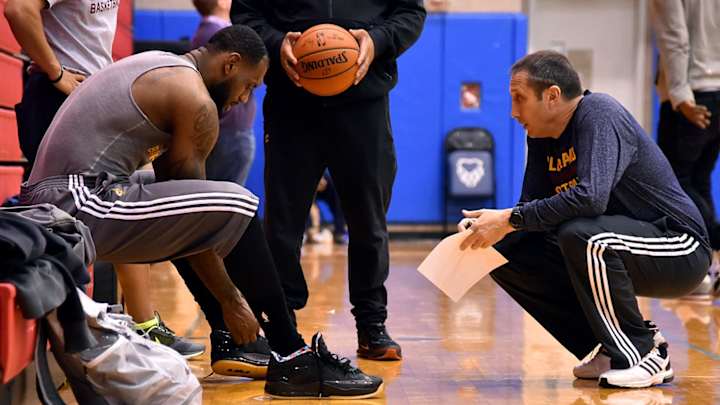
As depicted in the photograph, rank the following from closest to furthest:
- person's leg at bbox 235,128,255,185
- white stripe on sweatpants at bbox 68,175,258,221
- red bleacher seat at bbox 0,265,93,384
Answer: red bleacher seat at bbox 0,265,93,384 → white stripe on sweatpants at bbox 68,175,258,221 → person's leg at bbox 235,128,255,185

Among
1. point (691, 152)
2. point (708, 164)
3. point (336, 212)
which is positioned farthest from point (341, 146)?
point (336, 212)

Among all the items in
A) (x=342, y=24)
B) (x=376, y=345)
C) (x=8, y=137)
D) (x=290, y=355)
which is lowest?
(x=376, y=345)


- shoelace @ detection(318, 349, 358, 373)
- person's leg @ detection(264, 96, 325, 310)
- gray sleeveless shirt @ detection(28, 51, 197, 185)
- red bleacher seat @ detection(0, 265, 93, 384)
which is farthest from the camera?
person's leg @ detection(264, 96, 325, 310)

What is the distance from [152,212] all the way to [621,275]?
1.36 meters

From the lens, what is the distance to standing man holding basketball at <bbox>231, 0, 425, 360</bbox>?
3.32 m

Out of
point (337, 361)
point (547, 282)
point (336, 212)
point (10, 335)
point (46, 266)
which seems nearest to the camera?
point (10, 335)

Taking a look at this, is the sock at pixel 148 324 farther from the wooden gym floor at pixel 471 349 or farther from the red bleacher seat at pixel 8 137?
the red bleacher seat at pixel 8 137

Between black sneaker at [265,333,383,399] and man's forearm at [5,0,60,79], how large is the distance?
1.17 m

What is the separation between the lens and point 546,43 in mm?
9945

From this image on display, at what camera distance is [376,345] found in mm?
3336

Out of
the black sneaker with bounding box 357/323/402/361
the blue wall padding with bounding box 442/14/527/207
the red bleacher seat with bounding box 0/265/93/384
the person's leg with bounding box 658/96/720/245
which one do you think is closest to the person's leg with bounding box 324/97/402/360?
the black sneaker with bounding box 357/323/402/361

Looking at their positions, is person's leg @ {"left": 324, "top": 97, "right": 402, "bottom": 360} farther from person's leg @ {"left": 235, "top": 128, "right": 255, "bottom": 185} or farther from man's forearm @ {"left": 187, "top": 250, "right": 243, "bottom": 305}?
person's leg @ {"left": 235, "top": 128, "right": 255, "bottom": 185}

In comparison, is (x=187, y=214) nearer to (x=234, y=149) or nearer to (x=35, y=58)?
(x=35, y=58)

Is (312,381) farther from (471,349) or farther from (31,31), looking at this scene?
(31,31)
